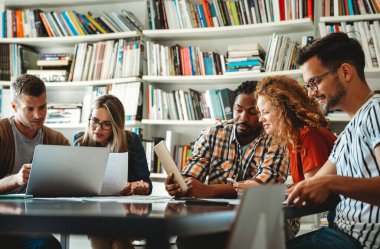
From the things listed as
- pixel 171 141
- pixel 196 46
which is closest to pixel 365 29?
pixel 196 46

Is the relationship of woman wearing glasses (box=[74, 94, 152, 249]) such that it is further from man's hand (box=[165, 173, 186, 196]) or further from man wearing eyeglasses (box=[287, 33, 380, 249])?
man wearing eyeglasses (box=[287, 33, 380, 249])

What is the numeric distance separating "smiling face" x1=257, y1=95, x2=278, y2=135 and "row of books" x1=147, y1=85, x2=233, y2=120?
4.49 feet

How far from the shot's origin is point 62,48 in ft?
14.1

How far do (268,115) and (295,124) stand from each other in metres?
0.13

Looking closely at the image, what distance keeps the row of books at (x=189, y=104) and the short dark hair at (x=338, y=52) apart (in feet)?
6.26

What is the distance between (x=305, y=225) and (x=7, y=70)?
264 cm

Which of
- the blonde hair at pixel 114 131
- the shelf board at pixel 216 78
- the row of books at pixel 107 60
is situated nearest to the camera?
the blonde hair at pixel 114 131

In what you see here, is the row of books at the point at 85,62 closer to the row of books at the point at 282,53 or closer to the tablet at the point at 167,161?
the row of books at the point at 282,53

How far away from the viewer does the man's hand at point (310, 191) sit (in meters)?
1.32

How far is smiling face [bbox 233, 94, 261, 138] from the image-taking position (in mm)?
2424

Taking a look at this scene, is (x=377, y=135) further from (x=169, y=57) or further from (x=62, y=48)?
(x=62, y=48)

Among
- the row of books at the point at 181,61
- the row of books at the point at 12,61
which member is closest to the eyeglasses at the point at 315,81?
the row of books at the point at 181,61

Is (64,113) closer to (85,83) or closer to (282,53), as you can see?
(85,83)

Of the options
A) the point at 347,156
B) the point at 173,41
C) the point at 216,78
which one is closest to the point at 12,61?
the point at 173,41
